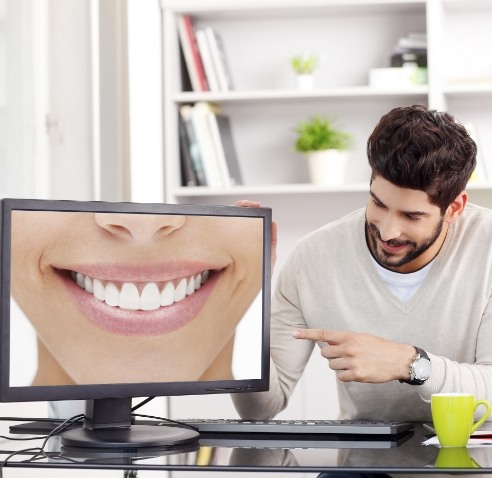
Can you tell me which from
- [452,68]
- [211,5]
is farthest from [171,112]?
[452,68]

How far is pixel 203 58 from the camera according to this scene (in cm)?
353

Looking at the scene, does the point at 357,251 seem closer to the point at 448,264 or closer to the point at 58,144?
the point at 448,264

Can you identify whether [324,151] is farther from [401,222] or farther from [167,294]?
[167,294]

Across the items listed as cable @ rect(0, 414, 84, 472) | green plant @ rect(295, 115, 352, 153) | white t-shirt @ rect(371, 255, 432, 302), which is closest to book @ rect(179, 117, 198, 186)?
green plant @ rect(295, 115, 352, 153)

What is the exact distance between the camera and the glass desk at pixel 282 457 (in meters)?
1.31

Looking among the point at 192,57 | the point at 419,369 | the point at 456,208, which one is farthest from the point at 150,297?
the point at 192,57

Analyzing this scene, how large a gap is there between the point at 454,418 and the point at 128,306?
0.53 meters

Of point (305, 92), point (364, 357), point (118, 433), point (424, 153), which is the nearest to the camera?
point (118, 433)

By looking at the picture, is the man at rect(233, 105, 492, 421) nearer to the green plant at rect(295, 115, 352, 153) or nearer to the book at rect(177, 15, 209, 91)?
the green plant at rect(295, 115, 352, 153)

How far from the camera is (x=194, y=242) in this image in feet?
5.15

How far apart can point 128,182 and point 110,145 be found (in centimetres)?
13

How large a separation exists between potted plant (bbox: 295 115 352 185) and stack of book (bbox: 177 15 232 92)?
0.35 metres

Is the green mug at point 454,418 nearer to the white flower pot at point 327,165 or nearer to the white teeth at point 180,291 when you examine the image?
the white teeth at point 180,291

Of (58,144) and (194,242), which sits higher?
(58,144)
